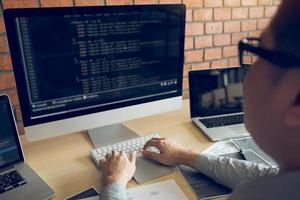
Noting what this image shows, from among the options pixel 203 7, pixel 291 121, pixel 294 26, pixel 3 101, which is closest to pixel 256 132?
pixel 291 121

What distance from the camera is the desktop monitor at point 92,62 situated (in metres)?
0.97

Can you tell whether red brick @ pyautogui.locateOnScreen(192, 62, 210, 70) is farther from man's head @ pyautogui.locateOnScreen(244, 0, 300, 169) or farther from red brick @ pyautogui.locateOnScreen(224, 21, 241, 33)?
man's head @ pyautogui.locateOnScreen(244, 0, 300, 169)

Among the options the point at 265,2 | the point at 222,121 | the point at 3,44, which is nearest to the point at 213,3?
the point at 265,2

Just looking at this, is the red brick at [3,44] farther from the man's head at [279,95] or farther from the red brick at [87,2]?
the man's head at [279,95]

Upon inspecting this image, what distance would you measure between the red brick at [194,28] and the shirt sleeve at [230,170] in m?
0.95

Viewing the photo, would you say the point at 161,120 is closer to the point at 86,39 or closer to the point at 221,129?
the point at 221,129

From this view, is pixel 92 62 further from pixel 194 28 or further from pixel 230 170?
pixel 194 28

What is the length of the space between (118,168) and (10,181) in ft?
1.05

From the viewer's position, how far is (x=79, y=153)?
1.15 meters

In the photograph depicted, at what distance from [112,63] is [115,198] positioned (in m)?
0.46

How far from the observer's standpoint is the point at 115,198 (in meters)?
0.83

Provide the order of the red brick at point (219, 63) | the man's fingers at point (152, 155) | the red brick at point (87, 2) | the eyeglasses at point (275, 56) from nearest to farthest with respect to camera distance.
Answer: the eyeglasses at point (275, 56), the man's fingers at point (152, 155), the red brick at point (87, 2), the red brick at point (219, 63)

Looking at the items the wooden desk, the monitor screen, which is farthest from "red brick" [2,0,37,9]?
the wooden desk

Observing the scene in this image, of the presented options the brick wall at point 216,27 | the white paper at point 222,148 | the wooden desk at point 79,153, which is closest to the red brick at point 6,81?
the wooden desk at point 79,153
